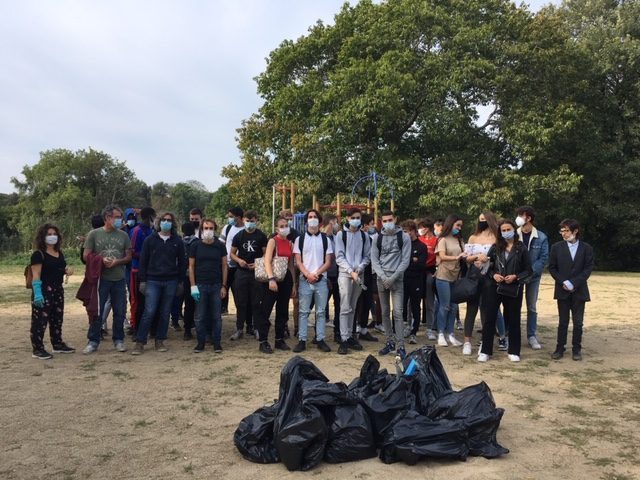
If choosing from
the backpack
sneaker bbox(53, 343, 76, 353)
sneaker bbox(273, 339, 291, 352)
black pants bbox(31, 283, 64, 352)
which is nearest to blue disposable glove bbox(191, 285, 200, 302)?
sneaker bbox(273, 339, 291, 352)

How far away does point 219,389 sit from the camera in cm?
536

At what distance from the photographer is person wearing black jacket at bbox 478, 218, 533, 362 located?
254 inches

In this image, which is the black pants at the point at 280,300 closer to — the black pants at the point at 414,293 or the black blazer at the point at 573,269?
the black pants at the point at 414,293

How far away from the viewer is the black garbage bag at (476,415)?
3.78 m

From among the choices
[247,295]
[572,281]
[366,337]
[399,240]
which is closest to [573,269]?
[572,281]

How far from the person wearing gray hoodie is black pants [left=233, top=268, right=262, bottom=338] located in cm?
162

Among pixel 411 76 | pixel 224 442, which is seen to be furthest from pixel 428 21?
pixel 224 442

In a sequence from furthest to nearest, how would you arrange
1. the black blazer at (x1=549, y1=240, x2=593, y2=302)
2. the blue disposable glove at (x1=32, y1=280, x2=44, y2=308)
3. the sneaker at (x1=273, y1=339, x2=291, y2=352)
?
the sneaker at (x1=273, y1=339, x2=291, y2=352) → the black blazer at (x1=549, y1=240, x2=593, y2=302) → the blue disposable glove at (x1=32, y1=280, x2=44, y2=308)

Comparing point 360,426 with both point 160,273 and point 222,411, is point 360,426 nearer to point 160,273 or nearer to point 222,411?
point 222,411

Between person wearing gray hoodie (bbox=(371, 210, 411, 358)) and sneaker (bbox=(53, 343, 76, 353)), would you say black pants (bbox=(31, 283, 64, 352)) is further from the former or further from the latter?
person wearing gray hoodie (bbox=(371, 210, 411, 358))

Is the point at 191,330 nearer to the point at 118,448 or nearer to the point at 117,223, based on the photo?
the point at 117,223

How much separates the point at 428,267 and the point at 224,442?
4.97 m

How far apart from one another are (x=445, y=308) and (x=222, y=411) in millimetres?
3972

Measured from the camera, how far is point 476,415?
3.85m
